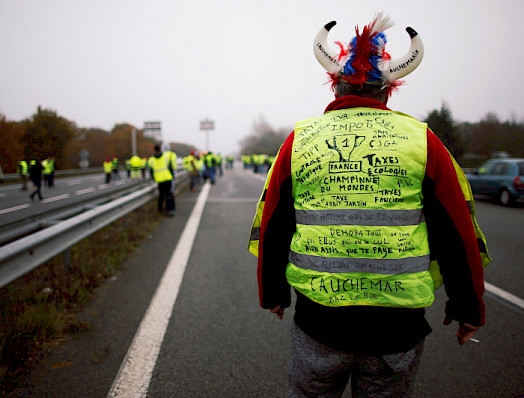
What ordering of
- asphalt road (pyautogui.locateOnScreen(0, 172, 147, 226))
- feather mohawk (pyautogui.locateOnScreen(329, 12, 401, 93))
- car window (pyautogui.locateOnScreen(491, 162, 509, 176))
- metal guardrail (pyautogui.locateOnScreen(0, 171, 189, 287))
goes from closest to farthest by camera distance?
feather mohawk (pyautogui.locateOnScreen(329, 12, 401, 93))
metal guardrail (pyautogui.locateOnScreen(0, 171, 189, 287))
asphalt road (pyautogui.locateOnScreen(0, 172, 147, 226))
car window (pyautogui.locateOnScreen(491, 162, 509, 176))

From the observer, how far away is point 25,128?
12.3ft

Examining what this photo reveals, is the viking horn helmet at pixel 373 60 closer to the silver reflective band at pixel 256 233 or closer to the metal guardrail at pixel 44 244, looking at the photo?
the silver reflective band at pixel 256 233

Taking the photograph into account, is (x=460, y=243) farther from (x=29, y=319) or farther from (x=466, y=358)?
(x=29, y=319)

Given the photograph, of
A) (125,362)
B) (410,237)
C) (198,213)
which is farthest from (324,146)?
(198,213)

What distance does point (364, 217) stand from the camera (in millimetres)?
1372

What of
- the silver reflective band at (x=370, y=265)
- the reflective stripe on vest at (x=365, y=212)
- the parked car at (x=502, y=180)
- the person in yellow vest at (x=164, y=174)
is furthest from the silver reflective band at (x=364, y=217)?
the parked car at (x=502, y=180)

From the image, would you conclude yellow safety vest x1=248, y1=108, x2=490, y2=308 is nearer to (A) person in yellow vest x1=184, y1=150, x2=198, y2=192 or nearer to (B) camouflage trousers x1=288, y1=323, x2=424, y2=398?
(B) camouflage trousers x1=288, y1=323, x2=424, y2=398

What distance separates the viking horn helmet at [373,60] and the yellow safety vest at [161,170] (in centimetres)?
820

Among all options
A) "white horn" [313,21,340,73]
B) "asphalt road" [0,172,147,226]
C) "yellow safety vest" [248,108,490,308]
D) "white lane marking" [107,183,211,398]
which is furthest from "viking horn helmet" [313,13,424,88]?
"asphalt road" [0,172,147,226]

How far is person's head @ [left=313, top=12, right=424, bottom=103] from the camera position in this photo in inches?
57.2

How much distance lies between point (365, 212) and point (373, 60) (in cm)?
66

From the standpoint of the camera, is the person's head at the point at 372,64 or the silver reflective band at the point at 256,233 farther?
the silver reflective band at the point at 256,233

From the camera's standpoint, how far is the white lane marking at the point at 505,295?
382 centimetres

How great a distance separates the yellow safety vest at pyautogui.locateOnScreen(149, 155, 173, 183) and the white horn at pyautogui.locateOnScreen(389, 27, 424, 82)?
8.30 metres
